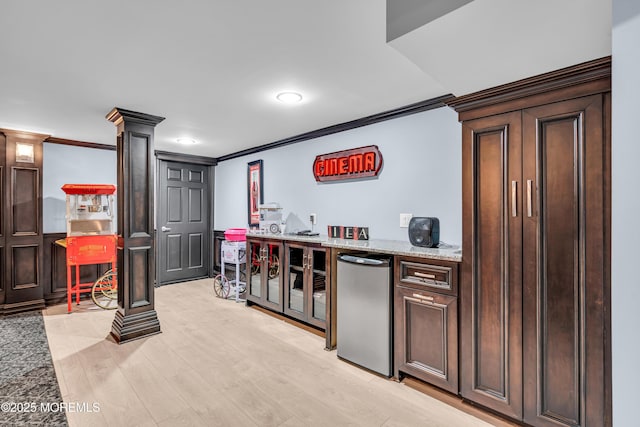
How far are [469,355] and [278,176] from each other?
339 cm

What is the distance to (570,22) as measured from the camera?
4.22ft

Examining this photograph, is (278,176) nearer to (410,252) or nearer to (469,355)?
(410,252)

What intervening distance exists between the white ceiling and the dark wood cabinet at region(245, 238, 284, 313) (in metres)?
1.62

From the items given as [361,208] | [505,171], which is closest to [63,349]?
[361,208]

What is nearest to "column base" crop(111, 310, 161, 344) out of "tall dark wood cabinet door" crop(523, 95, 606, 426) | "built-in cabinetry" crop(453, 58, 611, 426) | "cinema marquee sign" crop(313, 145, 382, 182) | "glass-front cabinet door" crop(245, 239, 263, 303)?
"glass-front cabinet door" crop(245, 239, 263, 303)

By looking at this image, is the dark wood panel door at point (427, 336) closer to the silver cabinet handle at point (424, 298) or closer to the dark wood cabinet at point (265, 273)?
the silver cabinet handle at point (424, 298)

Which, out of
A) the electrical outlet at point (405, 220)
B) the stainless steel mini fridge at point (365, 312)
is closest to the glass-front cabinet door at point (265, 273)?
the stainless steel mini fridge at point (365, 312)

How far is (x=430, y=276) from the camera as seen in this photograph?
2244mm

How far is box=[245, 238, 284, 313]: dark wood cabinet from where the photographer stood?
3748 mm

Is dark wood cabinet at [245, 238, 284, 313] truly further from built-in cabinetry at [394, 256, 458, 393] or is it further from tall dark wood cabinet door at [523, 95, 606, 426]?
tall dark wood cabinet door at [523, 95, 606, 426]

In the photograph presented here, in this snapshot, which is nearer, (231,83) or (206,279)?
(231,83)

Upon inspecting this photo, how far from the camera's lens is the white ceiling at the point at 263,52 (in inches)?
54.7

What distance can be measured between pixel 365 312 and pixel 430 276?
0.64 m
